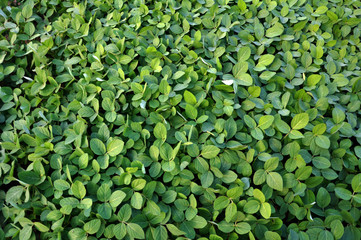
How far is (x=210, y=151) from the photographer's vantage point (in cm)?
138

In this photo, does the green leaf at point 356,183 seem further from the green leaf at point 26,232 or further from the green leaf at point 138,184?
the green leaf at point 26,232

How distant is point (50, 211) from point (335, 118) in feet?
4.72

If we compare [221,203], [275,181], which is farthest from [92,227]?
[275,181]

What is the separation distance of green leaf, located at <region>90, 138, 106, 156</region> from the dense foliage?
1 cm

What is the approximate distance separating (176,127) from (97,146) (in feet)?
1.28

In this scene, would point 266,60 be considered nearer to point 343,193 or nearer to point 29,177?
point 343,193

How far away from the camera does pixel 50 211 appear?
133cm

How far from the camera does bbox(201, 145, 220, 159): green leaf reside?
1.36m

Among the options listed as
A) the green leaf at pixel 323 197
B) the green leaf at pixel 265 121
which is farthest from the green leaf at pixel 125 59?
the green leaf at pixel 323 197

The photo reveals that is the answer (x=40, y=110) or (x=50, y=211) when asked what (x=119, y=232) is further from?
(x=40, y=110)

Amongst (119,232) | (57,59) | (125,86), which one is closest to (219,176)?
(119,232)

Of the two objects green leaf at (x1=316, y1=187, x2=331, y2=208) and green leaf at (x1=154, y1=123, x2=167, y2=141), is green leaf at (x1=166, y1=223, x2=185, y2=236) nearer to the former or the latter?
green leaf at (x1=154, y1=123, x2=167, y2=141)

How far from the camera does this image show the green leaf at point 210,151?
53.6 inches

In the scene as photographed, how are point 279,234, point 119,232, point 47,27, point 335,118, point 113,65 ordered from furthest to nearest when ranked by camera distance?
1. point 47,27
2. point 113,65
3. point 335,118
4. point 279,234
5. point 119,232
